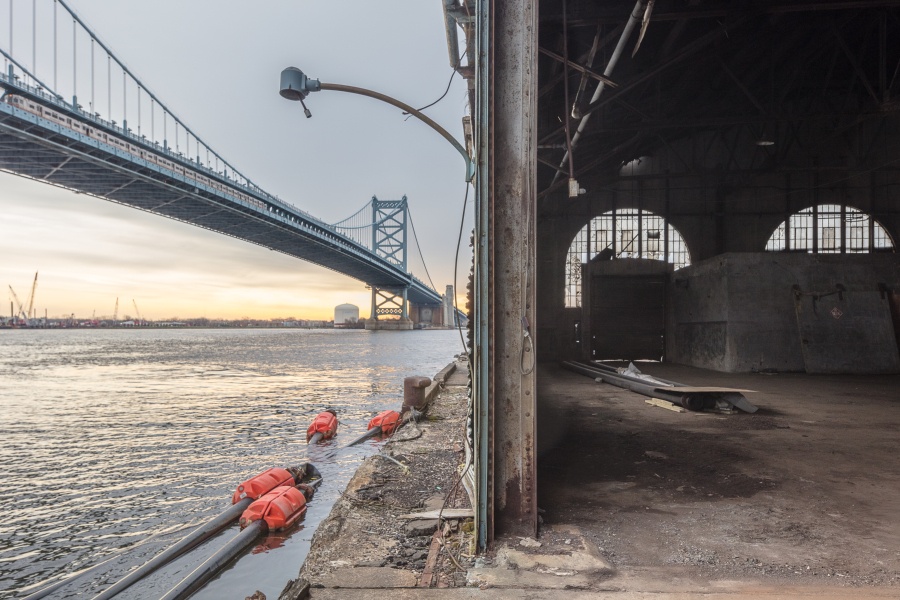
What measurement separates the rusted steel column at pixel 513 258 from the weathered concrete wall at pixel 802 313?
9565mm

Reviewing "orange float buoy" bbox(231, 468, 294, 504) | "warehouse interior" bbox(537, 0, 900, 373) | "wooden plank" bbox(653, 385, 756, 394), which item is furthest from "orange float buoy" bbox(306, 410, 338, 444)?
"warehouse interior" bbox(537, 0, 900, 373)

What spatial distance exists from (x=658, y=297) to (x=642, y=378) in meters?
6.40

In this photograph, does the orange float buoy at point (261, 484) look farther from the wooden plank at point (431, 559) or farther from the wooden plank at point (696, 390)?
the wooden plank at point (696, 390)

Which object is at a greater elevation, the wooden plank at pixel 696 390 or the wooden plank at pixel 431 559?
the wooden plank at pixel 696 390

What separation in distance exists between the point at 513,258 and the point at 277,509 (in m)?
3.26

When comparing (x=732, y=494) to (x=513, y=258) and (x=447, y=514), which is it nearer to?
(x=447, y=514)

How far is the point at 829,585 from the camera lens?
100 inches

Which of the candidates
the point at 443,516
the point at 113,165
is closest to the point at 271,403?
the point at 443,516

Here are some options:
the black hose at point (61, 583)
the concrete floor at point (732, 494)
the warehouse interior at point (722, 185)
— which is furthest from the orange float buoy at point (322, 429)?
the warehouse interior at point (722, 185)

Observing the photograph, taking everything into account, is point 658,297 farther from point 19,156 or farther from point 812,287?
point 19,156

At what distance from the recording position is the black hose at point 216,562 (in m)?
3.68

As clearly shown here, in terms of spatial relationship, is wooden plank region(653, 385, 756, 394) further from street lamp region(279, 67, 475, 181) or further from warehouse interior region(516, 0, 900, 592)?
street lamp region(279, 67, 475, 181)

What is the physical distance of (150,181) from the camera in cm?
3806

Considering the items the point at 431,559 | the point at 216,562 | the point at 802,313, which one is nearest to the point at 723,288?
the point at 802,313
